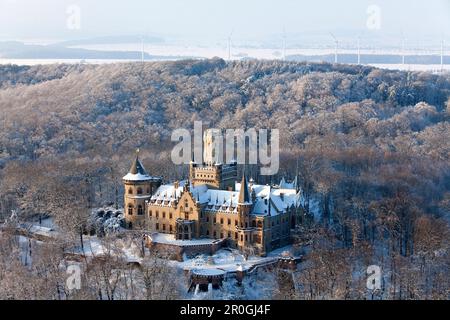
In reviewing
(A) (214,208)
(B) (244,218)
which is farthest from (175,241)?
(B) (244,218)

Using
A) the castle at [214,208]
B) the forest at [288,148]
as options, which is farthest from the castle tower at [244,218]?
the forest at [288,148]

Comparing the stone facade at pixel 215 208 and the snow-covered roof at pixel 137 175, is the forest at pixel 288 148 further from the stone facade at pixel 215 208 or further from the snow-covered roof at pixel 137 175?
the snow-covered roof at pixel 137 175

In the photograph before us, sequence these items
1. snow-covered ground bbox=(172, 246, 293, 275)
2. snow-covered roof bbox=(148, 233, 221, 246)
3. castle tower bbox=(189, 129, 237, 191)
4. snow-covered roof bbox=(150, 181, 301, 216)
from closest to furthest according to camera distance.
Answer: snow-covered ground bbox=(172, 246, 293, 275), snow-covered roof bbox=(148, 233, 221, 246), snow-covered roof bbox=(150, 181, 301, 216), castle tower bbox=(189, 129, 237, 191)

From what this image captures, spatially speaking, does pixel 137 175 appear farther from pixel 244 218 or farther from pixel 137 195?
pixel 244 218

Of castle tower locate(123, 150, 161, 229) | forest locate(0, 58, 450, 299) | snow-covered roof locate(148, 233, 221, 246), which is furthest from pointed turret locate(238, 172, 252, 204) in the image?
castle tower locate(123, 150, 161, 229)

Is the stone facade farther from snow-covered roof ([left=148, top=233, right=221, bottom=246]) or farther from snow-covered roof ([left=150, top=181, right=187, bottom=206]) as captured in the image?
snow-covered roof ([left=148, top=233, right=221, bottom=246])

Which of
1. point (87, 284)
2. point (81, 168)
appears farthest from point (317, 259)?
point (81, 168)
